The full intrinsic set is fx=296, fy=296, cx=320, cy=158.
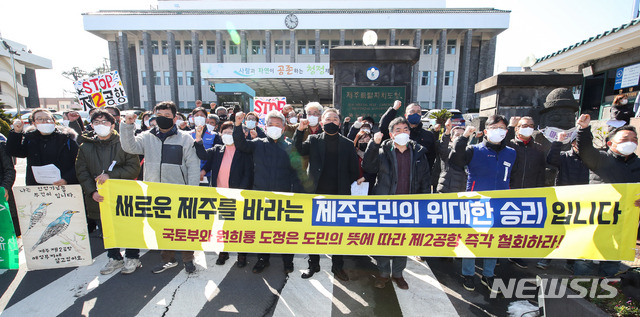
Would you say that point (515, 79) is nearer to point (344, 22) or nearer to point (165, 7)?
point (344, 22)

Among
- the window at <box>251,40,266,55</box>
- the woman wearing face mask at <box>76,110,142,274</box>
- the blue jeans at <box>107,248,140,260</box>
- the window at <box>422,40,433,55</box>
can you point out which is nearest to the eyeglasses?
the woman wearing face mask at <box>76,110,142,274</box>

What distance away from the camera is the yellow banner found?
3.04 meters

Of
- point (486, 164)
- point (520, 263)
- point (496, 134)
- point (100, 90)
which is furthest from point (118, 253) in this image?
point (520, 263)

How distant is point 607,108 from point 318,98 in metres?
29.8

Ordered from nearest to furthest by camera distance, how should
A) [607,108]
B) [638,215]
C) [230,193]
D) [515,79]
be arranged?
[638,215], [230,193], [515,79], [607,108]

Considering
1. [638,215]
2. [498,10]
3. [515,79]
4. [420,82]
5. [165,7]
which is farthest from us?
[165,7]

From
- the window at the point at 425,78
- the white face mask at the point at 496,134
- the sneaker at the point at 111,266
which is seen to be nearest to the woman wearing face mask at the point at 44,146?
the sneaker at the point at 111,266

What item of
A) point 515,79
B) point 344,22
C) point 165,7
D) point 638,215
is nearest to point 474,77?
point 344,22

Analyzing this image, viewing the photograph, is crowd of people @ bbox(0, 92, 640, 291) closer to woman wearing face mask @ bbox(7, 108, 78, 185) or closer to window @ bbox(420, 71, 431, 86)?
woman wearing face mask @ bbox(7, 108, 78, 185)

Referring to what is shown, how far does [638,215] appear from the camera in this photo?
303cm

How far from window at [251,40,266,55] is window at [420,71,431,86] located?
20694 mm

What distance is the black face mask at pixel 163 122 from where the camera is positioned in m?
3.71

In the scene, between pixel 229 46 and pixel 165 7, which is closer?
pixel 229 46

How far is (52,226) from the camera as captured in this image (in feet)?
12.0
